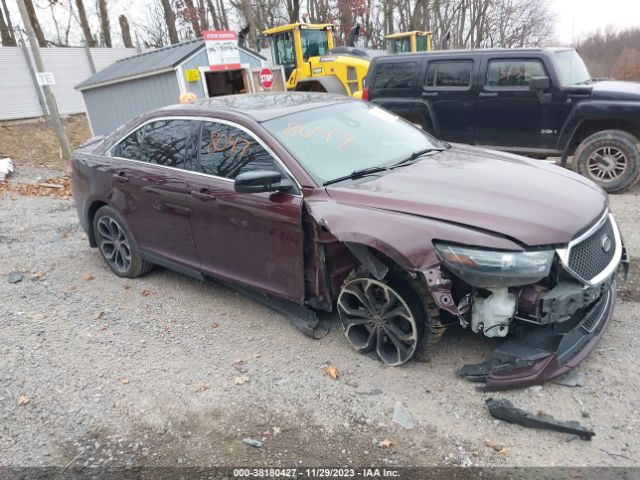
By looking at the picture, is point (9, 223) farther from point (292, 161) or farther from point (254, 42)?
point (254, 42)

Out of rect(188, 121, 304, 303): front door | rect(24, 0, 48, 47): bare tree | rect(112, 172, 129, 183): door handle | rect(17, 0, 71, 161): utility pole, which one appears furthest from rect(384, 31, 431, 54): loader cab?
rect(188, 121, 304, 303): front door

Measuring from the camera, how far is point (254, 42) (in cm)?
1938

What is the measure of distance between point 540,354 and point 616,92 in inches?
213

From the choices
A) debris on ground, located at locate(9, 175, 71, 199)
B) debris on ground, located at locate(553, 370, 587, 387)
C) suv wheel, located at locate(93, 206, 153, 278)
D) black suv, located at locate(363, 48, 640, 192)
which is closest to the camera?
debris on ground, located at locate(553, 370, 587, 387)

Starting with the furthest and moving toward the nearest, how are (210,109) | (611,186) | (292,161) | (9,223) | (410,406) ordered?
(9,223) < (611,186) < (210,109) < (292,161) < (410,406)

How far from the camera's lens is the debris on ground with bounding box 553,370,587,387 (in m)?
2.84

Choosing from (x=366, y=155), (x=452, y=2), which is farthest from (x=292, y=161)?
(x=452, y=2)

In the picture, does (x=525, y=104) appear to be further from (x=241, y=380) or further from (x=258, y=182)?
(x=241, y=380)

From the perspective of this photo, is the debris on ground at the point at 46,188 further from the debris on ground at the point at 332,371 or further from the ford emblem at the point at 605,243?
the ford emblem at the point at 605,243

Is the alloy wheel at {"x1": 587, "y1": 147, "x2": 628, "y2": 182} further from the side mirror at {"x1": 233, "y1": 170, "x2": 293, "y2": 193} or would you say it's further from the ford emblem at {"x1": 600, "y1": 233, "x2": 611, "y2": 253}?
the side mirror at {"x1": 233, "y1": 170, "x2": 293, "y2": 193}

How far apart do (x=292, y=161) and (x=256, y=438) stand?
178 centimetres

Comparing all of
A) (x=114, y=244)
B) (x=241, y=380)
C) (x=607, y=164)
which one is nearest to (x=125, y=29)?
(x=114, y=244)

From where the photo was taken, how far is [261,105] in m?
3.89

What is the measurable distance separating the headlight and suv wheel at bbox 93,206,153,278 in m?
3.24
